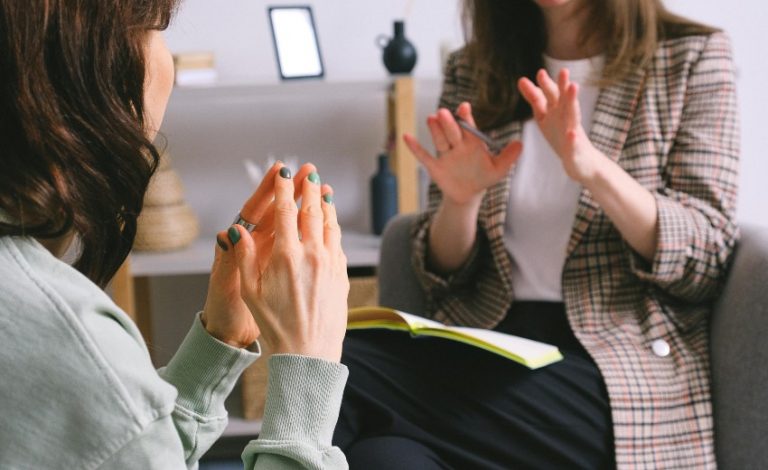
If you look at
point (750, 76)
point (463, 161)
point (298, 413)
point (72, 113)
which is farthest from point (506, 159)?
point (750, 76)

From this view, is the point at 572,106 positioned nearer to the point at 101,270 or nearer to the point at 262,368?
the point at 101,270

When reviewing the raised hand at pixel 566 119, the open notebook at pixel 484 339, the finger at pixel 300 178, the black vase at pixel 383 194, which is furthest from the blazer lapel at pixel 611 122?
the black vase at pixel 383 194

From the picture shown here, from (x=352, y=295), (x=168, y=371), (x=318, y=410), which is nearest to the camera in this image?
(x=318, y=410)

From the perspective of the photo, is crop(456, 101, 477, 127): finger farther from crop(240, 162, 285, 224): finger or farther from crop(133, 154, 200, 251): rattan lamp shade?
crop(133, 154, 200, 251): rattan lamp shade

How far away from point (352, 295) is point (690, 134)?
98 centimetres

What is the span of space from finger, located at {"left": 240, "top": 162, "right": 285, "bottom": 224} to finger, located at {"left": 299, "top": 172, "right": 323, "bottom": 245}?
0.07 m

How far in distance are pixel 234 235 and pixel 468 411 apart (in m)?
0.55

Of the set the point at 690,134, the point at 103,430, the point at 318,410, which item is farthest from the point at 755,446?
the point at 103,430

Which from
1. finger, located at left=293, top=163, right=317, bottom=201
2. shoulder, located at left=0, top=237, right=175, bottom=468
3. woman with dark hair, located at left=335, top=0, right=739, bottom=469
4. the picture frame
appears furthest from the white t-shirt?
shoulder, located at left=0, top=237, right=175, bottom=468

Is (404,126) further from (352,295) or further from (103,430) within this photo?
(103,430)

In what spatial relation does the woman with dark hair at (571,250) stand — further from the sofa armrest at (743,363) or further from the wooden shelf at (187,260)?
the wooden shelf at (187,260)

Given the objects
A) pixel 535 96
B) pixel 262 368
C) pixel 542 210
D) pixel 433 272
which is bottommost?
pixel 262 368

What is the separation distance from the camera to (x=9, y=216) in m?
0.62

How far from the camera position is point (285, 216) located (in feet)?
2.62
